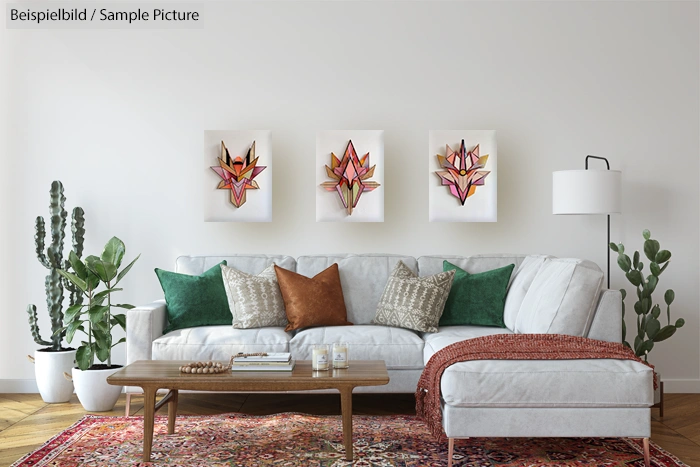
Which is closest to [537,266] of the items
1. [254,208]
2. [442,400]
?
[442,400]

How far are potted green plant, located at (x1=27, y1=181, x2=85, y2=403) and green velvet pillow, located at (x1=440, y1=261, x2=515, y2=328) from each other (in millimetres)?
2413

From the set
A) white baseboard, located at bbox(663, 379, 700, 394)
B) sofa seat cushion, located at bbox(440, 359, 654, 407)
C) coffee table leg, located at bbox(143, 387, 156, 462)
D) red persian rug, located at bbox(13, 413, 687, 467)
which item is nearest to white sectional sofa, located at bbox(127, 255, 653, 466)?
sofa seat cushion, located at bbox(440, 359, 654, 407)

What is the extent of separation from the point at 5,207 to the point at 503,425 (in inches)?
146

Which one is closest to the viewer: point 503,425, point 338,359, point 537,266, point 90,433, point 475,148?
point 503,425

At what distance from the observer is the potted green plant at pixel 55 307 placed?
4262 mm

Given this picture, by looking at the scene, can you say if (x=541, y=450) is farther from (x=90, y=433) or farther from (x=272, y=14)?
(x=272, y=14)

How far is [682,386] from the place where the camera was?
466 cm

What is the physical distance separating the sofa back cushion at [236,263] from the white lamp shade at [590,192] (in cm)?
182

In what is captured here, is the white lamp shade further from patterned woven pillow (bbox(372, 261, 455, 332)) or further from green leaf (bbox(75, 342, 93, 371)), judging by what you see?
green leaf (bbox(75, 342, 93, 371))

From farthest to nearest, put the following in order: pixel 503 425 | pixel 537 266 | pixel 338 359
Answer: pixel 537 266 → pixel 338 359 → pixel 503 425

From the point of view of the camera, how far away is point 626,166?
471 cm

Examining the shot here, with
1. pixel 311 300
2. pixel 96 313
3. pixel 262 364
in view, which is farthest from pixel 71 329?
pixel 262 364

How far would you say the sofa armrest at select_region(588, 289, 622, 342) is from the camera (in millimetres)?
3451

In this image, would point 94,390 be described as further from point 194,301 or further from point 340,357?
point 340,357
